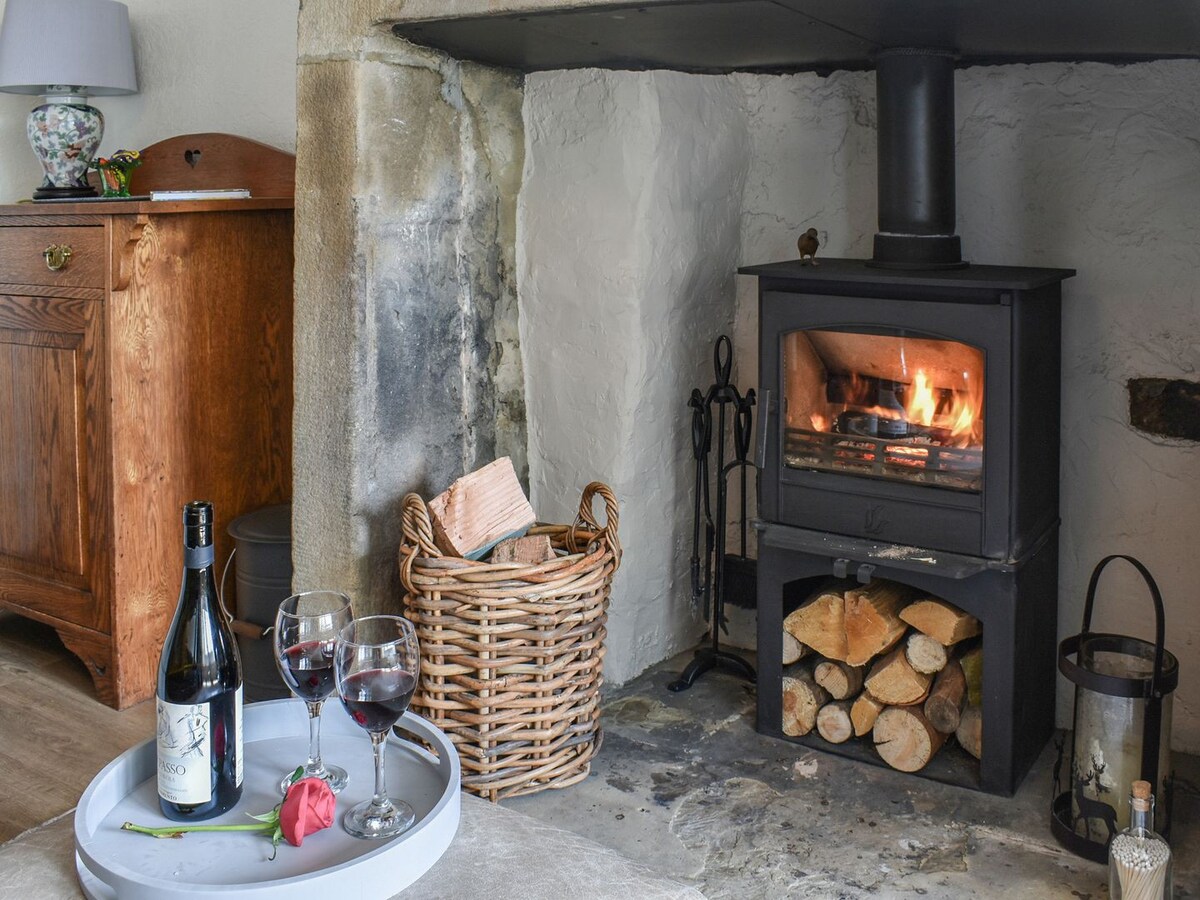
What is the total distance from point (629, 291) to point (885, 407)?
0.60 metres

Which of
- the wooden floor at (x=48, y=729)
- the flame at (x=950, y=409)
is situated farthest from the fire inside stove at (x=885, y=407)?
the wooden floor at (x=48, y=729)

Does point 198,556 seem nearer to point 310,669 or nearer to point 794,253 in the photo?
point 310,669

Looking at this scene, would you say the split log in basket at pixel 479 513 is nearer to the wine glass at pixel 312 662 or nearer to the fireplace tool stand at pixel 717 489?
the fireplace tool stand at pixel 717 489

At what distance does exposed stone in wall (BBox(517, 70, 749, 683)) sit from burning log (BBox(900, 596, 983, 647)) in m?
0.65

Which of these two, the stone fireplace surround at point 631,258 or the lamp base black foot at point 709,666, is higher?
the stone fireplace surround at point 631,258

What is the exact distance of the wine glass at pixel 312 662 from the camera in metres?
1.31

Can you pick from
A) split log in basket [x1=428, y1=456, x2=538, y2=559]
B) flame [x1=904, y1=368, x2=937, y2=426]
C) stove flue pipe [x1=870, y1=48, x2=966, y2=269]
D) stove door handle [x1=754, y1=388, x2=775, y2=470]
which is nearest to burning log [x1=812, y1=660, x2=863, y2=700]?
stove door handle [x1=754, y1=388, x2=775, y2=470]

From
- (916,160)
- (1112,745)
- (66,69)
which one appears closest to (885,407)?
(916,160)

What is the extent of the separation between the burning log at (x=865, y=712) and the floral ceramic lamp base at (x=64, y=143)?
232 centimetres

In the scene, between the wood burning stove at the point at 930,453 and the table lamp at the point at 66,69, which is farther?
the table lamp at the point at 66,69

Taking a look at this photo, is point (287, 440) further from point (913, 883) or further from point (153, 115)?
point (913, 883)

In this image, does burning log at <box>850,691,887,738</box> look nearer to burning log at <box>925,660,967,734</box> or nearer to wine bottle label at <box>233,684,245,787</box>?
burning log at <box>925,660,967,734</box>

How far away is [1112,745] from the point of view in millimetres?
1962

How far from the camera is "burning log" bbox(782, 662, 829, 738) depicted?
7.80 feet
